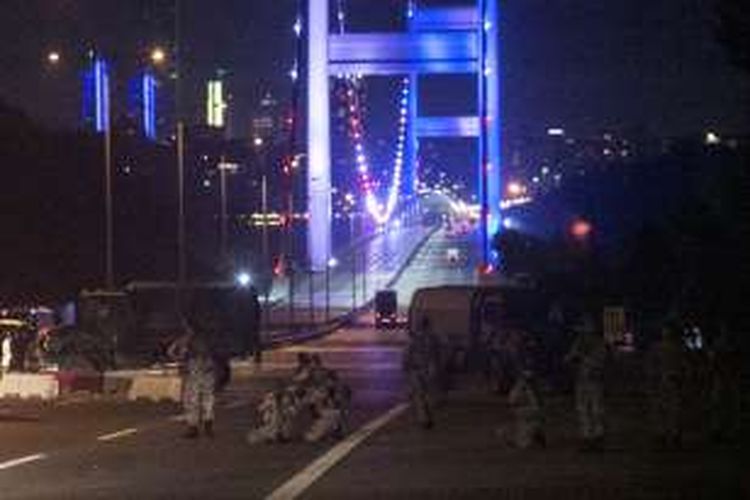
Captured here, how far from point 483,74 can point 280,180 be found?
18253 mm

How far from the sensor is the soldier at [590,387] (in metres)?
21.5

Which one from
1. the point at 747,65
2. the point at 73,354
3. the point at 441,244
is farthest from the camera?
the point at 441,244

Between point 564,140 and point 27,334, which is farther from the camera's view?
point 564,140

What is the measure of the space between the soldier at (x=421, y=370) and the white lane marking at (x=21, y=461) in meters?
6.12

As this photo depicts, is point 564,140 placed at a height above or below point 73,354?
above

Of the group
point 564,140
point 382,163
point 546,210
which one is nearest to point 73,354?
point 546,210

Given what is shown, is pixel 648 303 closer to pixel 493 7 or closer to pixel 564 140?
pixel 493 7

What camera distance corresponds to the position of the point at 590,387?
21688mm

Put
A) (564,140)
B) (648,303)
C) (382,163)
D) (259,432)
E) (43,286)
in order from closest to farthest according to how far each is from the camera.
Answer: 1. (259,432)
2. (648,303)
3. (43,286)
4. (564,140)
5. (382,163)

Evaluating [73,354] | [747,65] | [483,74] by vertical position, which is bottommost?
[73,354]

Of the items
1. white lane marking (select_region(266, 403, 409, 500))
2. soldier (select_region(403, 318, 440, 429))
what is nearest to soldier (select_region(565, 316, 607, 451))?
white lane marking (select_region(266, 403, 409, 500))

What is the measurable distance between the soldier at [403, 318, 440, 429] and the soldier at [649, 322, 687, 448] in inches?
170

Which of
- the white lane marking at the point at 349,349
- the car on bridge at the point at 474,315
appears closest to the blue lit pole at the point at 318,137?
the white lane marking at the point at 349,349

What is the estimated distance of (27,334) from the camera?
45625mm
